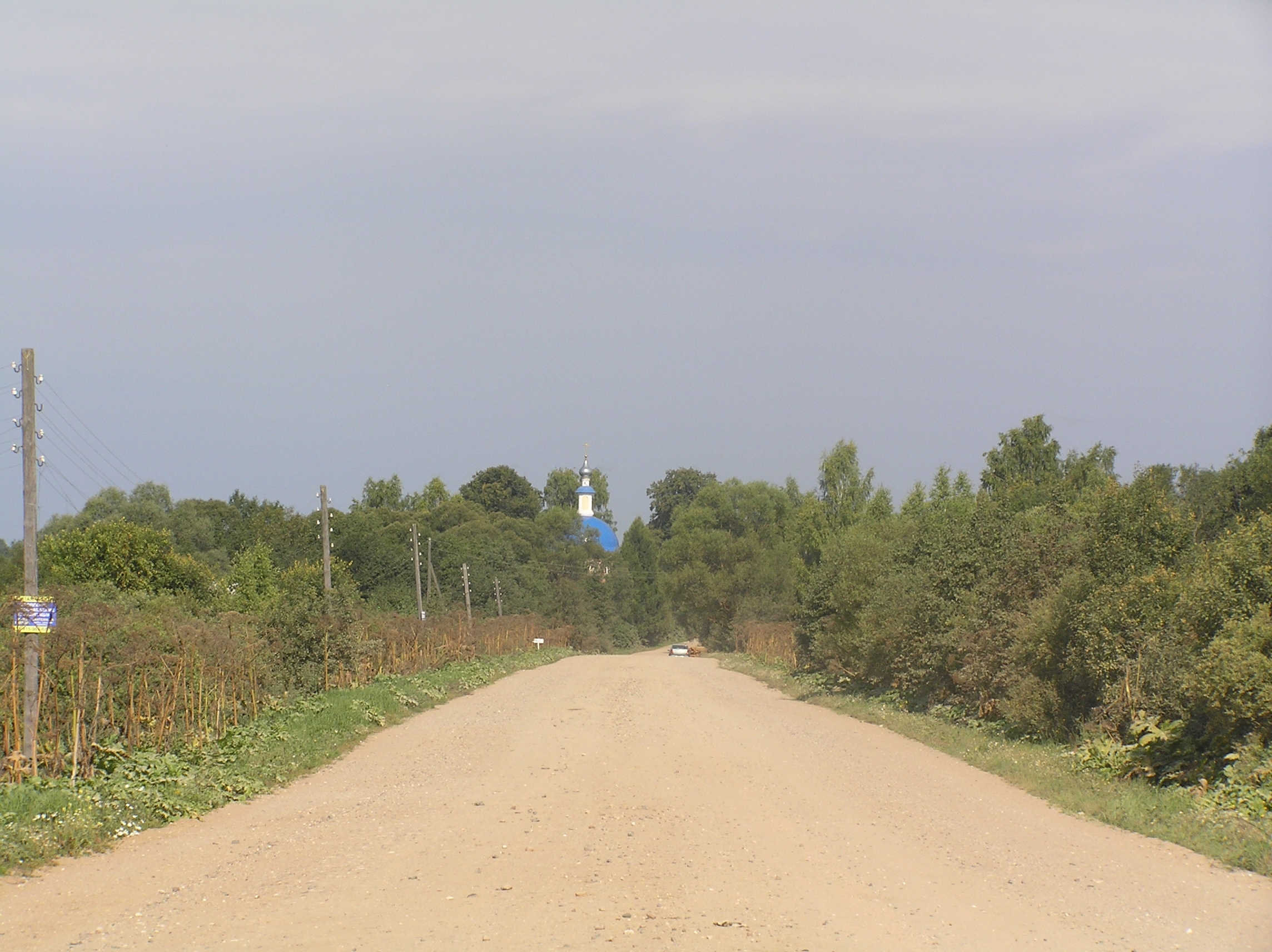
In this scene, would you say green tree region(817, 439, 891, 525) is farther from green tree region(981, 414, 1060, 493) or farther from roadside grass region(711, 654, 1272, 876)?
roadside grass region(711, 654, 1272, 876)

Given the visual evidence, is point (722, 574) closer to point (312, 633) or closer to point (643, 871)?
point (312, 633)

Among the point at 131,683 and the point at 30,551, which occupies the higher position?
the point at 30,551

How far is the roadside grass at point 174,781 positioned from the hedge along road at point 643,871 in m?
0.32

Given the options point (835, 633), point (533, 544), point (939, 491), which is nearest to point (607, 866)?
point (835, 633)

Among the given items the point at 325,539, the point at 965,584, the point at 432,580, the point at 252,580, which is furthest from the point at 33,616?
the point at 432,580

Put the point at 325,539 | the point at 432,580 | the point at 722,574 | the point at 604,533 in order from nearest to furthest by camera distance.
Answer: the point at 325,539 → the point at 432,580 → the point at 722,574 → the point at 604,533

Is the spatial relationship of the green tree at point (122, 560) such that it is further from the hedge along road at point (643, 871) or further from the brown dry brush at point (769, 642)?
the hedge along road at point (643, 871)

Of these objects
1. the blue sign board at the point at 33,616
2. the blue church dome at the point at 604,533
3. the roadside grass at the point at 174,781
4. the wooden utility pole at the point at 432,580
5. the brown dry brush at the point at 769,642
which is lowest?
the brown dry brush at the point at 769,642

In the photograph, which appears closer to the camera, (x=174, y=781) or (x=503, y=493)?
(x=174, y=781)

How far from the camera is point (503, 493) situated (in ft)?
351

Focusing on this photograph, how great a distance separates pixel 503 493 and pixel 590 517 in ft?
33.4

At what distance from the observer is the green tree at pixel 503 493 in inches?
4183

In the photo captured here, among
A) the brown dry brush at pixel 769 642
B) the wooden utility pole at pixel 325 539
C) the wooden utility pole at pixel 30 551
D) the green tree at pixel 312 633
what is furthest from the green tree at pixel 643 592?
the wooden utility pole at pixel 30 551

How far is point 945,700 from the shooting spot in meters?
20.6
